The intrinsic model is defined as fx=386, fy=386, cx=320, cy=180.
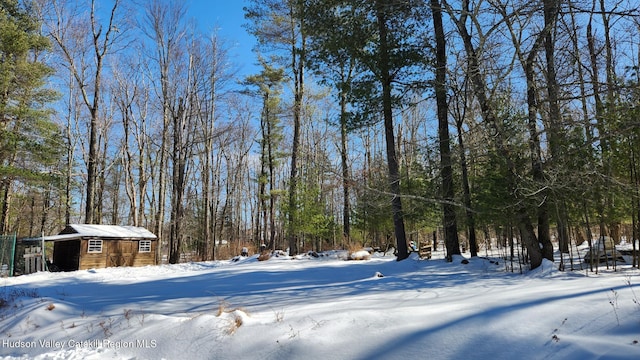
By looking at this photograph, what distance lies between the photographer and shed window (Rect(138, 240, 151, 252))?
1759 cm

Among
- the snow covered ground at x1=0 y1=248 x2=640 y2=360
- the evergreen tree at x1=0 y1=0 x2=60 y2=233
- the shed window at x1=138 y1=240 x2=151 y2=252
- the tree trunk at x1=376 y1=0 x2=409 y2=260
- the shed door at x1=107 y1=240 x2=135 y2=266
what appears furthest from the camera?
the shed window at x1=138 y1=240 x2=151 y2=252

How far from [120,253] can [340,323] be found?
15.5 m

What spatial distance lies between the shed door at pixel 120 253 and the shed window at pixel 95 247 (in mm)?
481

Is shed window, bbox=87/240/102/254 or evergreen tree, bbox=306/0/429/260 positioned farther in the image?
shed window, bbox=87/240/102/254

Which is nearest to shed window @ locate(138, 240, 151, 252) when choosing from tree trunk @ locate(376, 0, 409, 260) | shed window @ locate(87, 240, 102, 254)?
shed window @ locate(87, 240, 102, 254)

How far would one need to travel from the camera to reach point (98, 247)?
15680 millimetres

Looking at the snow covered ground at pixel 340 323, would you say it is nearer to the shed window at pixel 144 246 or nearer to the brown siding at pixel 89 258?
the brown siding at pixel 89 258

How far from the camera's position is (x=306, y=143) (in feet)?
99.3

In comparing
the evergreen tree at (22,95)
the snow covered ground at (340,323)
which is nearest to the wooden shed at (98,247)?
the evergreen tree at (22,95)

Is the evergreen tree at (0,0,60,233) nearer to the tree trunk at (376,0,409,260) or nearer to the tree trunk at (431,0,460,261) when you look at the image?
the tree trunk at (376,0,409,260)

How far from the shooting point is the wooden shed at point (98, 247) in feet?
49.5

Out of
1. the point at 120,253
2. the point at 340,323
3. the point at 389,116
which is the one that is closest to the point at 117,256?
the point at 120,253

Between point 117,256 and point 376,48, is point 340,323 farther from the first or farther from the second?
point 117,256

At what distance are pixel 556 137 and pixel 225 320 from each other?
269 inches
